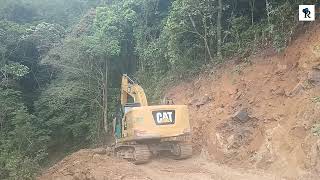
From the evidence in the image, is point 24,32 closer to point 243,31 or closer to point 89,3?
point 89,3

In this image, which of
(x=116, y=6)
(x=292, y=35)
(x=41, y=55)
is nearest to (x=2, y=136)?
(x=41, y=55)

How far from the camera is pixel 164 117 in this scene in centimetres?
1381

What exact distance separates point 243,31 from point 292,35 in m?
3.19

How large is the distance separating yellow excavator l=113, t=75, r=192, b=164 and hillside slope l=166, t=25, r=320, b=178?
3.44ft

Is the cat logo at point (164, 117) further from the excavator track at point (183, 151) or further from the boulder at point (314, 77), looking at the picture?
the boulder at point (314, 77)

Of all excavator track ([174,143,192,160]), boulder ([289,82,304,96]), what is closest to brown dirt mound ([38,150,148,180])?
excavator track ([174,143,192,160])

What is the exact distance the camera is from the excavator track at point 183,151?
561 inches

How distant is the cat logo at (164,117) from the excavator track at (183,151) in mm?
980

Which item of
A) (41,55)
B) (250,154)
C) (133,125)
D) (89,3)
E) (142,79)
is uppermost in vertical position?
(89,3)

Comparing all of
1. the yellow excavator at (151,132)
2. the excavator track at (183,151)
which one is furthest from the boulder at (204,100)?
the excavator track at (183,151)

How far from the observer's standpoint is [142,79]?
2428cm

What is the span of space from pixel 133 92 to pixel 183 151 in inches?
119

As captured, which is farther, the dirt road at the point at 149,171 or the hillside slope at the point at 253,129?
the dirt road at the point at 149,171

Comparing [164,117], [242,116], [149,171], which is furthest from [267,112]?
[149,171]
